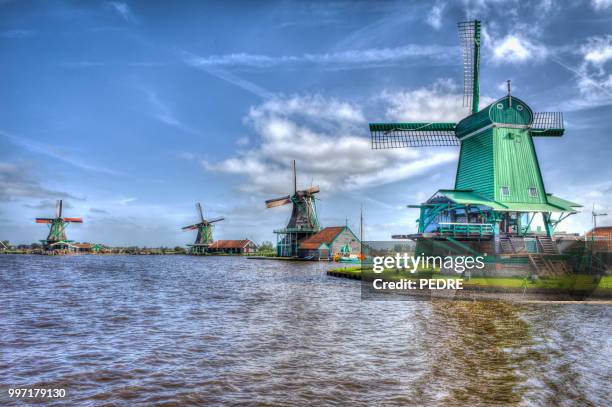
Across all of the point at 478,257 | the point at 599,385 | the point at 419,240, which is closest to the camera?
the point at 599,385

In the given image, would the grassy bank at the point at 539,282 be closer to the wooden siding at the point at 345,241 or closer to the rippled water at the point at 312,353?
the rippled water at the point at 312,353

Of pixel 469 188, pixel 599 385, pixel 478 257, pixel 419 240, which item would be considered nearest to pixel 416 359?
pixel 599 385

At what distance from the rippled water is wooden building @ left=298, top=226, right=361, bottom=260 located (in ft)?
159

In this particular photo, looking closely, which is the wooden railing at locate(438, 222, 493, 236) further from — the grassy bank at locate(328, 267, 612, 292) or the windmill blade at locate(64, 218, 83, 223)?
the windmill blade at locate(64, 218, 83, 223)

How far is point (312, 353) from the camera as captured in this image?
36.0 ft

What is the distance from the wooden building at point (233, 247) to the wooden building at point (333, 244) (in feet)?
120

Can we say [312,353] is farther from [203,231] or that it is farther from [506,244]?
[203,231]

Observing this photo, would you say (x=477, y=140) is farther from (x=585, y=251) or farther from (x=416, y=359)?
(x=416, y=359)

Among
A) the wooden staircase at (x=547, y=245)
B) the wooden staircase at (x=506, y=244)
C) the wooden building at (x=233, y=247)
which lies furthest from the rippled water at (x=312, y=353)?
the wooden building at (x=233, y=247)

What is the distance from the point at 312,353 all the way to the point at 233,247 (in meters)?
95.7

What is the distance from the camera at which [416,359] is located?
10.5 meters

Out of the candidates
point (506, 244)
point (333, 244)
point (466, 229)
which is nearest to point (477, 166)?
point (466, 229)

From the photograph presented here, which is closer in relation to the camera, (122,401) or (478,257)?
(122,401)

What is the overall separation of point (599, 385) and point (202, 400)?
302 inches
